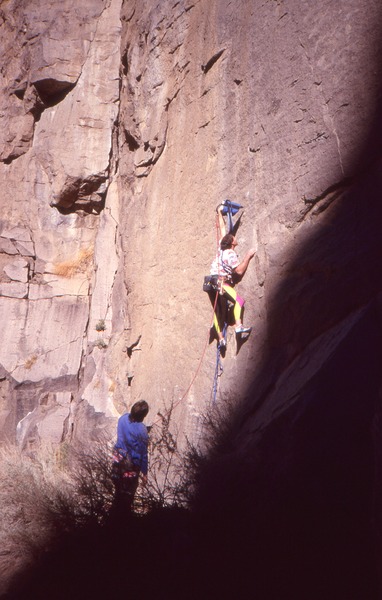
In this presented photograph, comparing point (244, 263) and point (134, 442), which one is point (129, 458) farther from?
point (244, 263)

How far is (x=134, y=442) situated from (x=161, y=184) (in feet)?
15.4

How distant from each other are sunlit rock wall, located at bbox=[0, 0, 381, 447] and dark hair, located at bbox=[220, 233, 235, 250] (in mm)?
137

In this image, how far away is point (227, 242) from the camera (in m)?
5.30

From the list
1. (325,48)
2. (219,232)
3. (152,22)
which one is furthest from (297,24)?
(152,22)

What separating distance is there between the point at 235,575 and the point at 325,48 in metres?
4.44

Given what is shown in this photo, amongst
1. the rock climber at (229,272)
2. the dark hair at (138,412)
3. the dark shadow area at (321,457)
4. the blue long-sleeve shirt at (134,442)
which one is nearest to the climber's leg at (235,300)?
the rock climber at (229,272)

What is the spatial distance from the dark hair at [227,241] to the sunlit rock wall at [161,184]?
14cm

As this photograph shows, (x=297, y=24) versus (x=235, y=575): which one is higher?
(x=297, y=24)

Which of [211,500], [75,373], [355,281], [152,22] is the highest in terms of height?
[152,22]

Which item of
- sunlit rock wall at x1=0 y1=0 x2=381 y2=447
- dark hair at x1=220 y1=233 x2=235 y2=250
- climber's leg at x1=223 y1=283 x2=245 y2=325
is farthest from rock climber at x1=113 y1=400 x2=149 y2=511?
dark hair at x1=220 y1=233 x2=235 y2=250

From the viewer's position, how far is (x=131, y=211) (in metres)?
9.16

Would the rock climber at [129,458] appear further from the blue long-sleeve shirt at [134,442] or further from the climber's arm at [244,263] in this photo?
the climber's arm at [244,263]

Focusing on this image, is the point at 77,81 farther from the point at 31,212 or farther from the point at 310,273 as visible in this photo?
the point at 310,273

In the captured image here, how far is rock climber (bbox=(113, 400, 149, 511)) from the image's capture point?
3.97 meters
